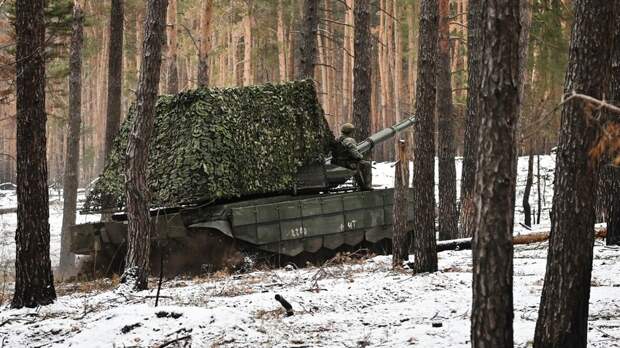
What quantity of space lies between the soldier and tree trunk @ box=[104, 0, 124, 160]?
16.8ft

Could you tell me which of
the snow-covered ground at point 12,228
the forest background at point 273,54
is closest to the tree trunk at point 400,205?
the snow-covered ground at point 12,228

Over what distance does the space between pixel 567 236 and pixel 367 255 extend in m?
8.04

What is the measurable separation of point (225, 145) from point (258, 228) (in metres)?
1.51

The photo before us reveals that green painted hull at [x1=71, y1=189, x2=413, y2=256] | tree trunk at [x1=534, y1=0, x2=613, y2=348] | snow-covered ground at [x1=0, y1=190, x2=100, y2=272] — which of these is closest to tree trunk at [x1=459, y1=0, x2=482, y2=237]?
green painted hull at [x1=71, y1=189, x2=413, y2=256]

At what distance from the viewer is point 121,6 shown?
51.4 ft

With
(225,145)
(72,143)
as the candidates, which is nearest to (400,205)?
(225,145)

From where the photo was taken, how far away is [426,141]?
8.67m

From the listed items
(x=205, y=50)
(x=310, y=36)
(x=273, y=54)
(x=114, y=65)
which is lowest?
(x=114, y=65)

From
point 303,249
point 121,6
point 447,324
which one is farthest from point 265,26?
point 447,324

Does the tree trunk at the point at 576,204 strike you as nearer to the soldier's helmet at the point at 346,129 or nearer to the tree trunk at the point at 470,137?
the tree trunk at the point at 470,137

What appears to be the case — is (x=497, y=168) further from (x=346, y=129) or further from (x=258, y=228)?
(x=346, y=129)

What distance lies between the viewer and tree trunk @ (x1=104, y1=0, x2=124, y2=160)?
15.3 m

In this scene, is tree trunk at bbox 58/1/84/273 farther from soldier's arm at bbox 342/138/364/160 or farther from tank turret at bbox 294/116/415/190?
soldier's arm at bbox 342/138/364/160

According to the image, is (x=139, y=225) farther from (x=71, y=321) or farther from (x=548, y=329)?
(x=548, y=329)
